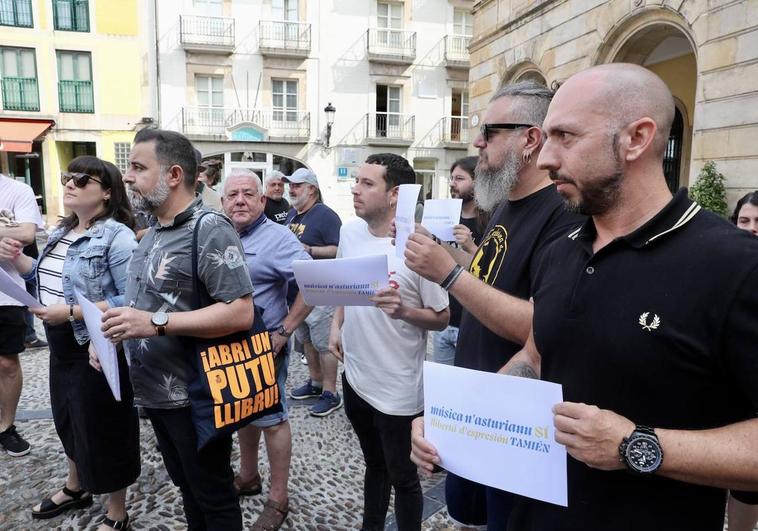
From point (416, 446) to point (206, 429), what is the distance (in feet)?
3.14

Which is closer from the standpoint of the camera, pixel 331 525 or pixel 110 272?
pixel 110 272

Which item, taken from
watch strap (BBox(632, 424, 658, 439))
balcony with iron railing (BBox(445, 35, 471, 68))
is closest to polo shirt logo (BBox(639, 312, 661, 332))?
watch strap (BBox(632, 424, 658, 439))

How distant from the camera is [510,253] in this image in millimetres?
1898

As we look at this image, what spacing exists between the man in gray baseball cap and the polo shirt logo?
3.52m

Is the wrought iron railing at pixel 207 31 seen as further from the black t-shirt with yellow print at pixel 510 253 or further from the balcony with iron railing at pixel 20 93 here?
the black t-shirt with yellow print at pixel 510 253

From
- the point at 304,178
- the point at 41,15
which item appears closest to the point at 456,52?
the point at 41,15

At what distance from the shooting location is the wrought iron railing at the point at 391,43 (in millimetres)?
22609

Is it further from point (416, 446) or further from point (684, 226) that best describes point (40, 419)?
point (684, 226)

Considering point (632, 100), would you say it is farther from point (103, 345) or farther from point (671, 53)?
point (671, 53)

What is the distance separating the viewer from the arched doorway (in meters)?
7.44

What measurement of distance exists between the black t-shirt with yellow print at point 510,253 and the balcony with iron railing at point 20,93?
23.7 metres

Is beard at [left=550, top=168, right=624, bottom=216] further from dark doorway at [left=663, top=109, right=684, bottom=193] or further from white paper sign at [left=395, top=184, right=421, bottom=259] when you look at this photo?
dark doorway at [left=663, top=109, right=684, bottom=193]

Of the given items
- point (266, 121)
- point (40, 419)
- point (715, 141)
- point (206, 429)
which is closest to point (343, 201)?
point (266, 121)

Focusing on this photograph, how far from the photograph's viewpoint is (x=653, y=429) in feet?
3.57
